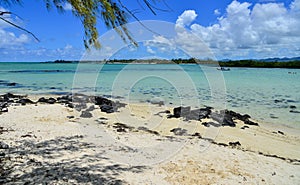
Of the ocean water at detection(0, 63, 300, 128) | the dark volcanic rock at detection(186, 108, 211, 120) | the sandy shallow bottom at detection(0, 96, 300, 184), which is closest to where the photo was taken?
the sandy shallow bottom at detection(0, 96, 300, 184)

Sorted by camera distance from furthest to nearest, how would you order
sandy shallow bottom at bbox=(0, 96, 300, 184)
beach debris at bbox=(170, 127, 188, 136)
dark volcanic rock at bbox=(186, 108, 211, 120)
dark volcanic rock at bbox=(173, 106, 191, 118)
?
dark volcanic rock at bbox=(173, 106, 191, 118), dark volcanic rock at bbox=(186, 108, 211, 120), beach debris at bbox=(170, 127, 188, 136), sandy shallow bottom at bbox=(0, 96, 300, 184)

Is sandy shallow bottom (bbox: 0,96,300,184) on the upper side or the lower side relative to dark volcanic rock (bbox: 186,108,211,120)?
upper

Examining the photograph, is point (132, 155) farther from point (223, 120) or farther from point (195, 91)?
point (195, 91)

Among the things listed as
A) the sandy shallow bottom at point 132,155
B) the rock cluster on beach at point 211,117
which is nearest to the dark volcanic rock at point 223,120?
the rock cluster on beach at point 211,117

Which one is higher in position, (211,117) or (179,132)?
(179,132)

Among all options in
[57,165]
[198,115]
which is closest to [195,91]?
[198,115]

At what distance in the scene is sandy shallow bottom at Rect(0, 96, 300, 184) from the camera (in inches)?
200

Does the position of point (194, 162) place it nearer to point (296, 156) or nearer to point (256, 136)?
point (296, 156)

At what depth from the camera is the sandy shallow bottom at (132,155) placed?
507 cm

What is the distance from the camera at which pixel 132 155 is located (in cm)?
641

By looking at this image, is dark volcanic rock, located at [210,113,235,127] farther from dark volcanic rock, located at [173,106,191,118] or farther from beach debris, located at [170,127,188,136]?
beach debris, located at [170,127,188,136]

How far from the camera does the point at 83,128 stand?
29.2ft

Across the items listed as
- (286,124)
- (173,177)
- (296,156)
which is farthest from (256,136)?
(173,177)

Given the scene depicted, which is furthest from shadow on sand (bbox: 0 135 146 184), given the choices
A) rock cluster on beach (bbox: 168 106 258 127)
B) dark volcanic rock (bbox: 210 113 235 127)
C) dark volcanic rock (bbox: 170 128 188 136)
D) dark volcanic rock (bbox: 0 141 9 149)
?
dark volcanic rock (bbox: 210 113 235 127)
